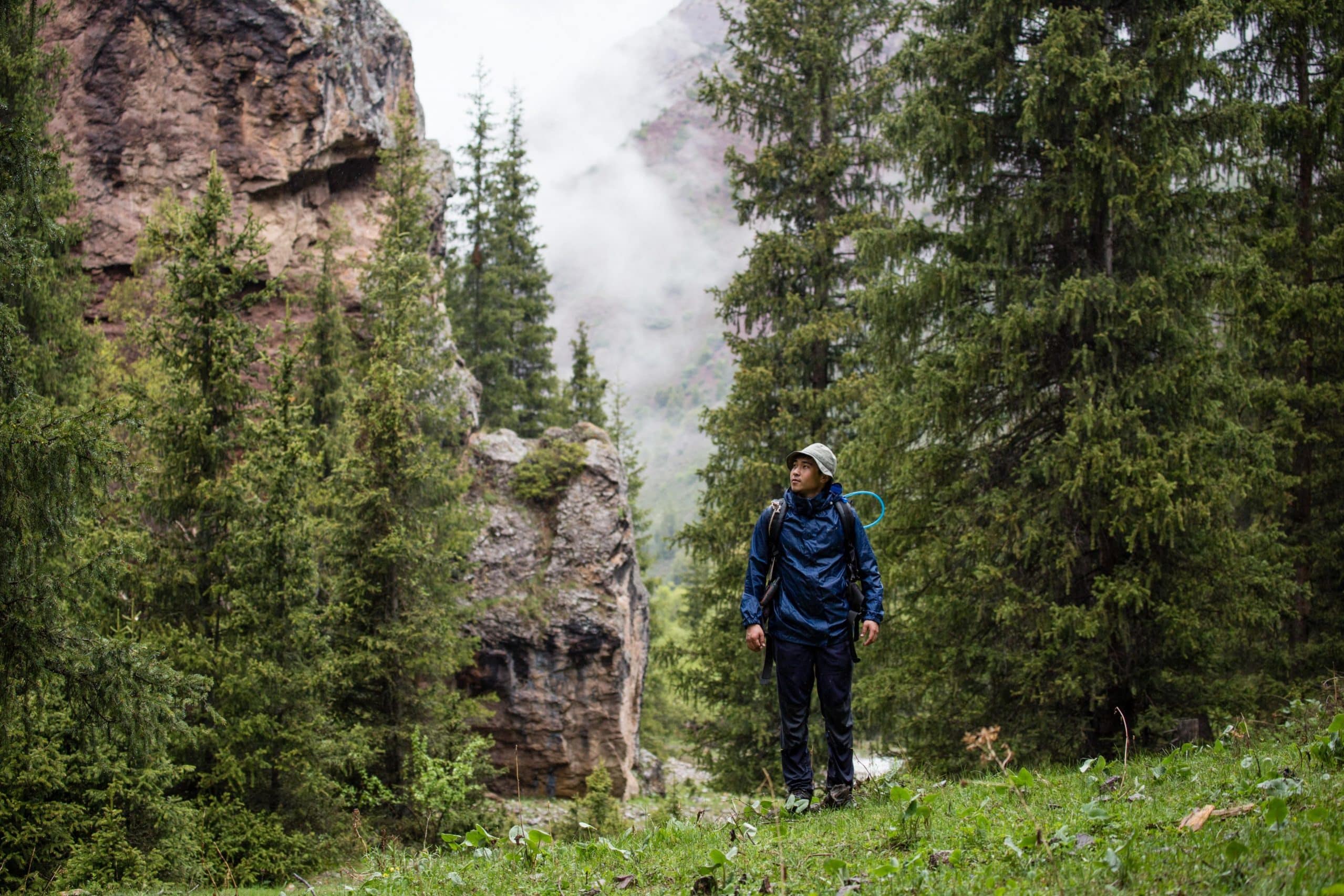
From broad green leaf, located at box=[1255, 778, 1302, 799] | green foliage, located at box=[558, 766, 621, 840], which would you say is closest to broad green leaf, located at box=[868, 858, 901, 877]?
broad green leaf, located at box=[1255, 778, 1302, 799]

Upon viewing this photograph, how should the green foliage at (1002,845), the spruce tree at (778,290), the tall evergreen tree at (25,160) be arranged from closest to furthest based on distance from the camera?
1. the green foliage at (1002,845)
2. the tall evergreen tree at (25,160)
3. the spruce tree at (778,290)

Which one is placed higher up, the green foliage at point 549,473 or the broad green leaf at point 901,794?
the green foliage at point 549,473

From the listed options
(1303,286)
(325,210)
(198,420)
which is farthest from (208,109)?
(1303,286)

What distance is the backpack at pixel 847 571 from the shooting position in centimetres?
597

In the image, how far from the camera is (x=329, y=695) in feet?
41.1

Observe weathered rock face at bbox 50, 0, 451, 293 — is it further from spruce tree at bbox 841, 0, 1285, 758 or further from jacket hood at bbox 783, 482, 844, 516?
jacket hood at bbox 783, 482, 844, 516

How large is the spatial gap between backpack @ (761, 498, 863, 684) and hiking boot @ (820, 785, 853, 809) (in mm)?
812

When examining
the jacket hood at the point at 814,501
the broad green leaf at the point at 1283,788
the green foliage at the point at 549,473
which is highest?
the green foliage at the point at 549,473

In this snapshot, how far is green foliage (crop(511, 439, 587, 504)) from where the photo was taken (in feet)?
69.7

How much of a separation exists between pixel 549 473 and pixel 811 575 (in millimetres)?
15944

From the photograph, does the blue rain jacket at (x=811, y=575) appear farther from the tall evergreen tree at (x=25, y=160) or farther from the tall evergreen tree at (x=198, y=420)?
the tall evergreen tree at (x=198, y=420)

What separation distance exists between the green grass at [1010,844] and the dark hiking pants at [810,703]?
295 millimetres

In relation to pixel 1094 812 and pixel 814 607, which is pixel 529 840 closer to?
pixel 814 607

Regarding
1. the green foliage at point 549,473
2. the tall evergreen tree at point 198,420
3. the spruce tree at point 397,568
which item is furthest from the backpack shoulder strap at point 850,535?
the green foliage at point 549,473
